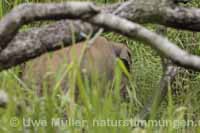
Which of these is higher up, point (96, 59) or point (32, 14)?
point (32, 14)

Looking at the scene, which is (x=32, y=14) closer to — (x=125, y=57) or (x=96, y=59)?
(x=96, y=59)

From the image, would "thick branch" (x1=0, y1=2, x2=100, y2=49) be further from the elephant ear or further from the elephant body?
the elephant ear

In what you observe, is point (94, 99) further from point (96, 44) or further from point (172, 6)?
point (96, 44)

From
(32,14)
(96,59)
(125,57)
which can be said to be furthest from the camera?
(125,57)

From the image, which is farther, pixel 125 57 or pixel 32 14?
pixel 125 57

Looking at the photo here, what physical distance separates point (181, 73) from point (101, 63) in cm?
77

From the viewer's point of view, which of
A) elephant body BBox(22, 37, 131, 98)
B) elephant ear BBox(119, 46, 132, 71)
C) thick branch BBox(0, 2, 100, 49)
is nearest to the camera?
thick branch BBox(0, 2, 100, 49)

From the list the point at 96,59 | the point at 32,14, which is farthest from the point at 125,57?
the point at 32,14

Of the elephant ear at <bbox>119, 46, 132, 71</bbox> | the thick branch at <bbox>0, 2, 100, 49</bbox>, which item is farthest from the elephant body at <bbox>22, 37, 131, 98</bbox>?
the thick branch at <bbox>0, 2, 100, 49</bbox>

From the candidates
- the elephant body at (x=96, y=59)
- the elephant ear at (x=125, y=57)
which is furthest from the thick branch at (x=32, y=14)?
the elephant ear at (x=125, y=57)

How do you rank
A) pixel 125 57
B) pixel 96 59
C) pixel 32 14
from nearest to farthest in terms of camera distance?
pixel 32 14, pixel 96 59, pixel 125 57

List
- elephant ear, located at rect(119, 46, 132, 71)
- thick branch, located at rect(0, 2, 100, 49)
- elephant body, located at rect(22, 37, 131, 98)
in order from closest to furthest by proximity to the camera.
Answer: thick branch, located at rect(0, 2, 100, 49) → elephant body, located at rect(22, 37, 131, 98) → elephant ear, located at rect(119, 46, 132, 71)

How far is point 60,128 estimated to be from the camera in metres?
1.80

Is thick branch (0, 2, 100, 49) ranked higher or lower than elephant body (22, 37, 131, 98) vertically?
higher
